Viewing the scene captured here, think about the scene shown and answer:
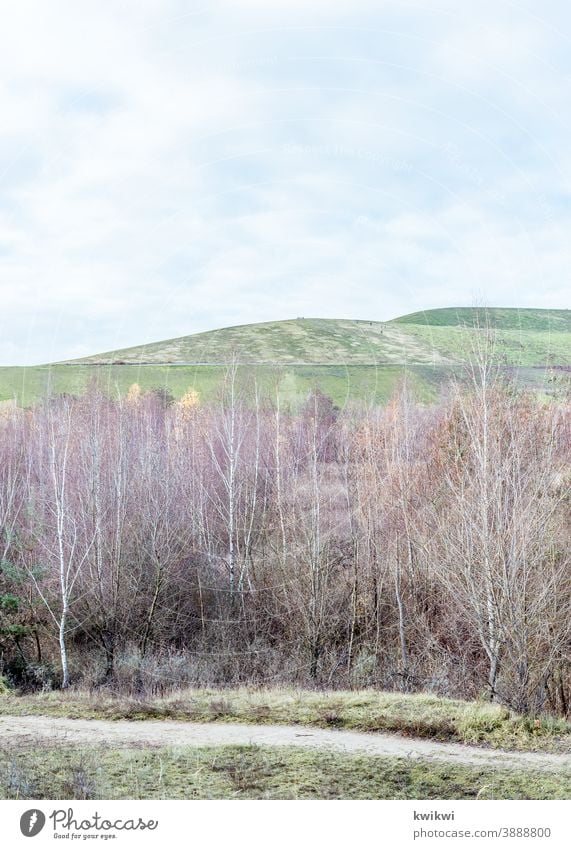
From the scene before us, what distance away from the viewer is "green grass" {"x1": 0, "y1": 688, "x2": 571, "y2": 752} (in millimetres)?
11297

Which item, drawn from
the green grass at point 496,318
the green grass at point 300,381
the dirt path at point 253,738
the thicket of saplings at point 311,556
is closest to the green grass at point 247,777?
the dirt path at point 253,738

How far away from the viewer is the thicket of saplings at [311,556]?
14.9 meters

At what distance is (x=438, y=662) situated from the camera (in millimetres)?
20422

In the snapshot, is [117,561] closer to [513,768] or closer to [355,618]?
[355,618]

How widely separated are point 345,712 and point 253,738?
6.08 ft

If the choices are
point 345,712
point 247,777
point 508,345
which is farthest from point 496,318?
point 247,777

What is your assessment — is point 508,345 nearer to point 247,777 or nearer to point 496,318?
point 496,318

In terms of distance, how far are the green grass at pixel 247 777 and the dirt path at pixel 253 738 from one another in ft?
1.92

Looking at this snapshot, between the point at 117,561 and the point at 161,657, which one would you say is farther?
the point at 117,561

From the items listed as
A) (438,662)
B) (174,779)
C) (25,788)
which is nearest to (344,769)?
(174,779)

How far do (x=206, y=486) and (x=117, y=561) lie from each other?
993cm

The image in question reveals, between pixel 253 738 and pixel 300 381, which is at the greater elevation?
pixel 300 381

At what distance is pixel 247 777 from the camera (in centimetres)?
884

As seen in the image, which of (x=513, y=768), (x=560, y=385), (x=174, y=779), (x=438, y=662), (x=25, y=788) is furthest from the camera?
(x=560, y=385)
